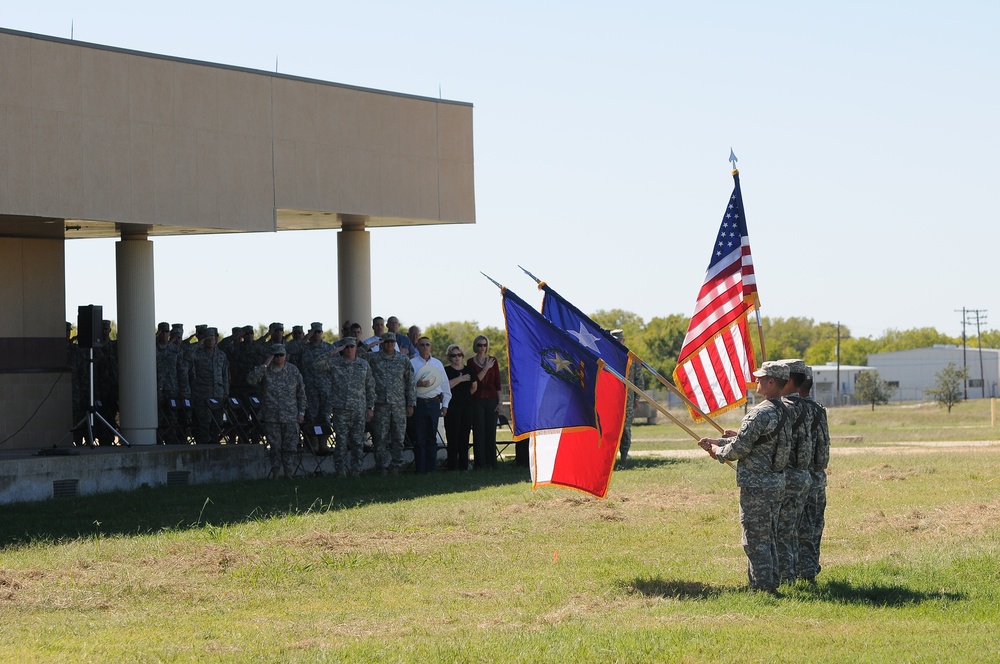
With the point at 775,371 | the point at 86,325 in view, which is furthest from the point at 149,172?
→ the point at 775,371

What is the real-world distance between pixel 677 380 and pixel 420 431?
7.49 metres

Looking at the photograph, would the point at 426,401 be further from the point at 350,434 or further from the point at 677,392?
the point at 677,392

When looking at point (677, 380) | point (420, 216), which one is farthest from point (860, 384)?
point (677, 380)

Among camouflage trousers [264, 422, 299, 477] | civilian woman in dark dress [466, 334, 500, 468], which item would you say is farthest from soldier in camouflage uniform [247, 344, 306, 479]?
civilian woman in dark dress [466, 334, 500, 468]

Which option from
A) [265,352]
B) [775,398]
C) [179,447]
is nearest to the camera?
[775,398]

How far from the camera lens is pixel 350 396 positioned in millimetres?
19797

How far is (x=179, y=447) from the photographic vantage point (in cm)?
2033

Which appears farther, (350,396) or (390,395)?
(390,395)

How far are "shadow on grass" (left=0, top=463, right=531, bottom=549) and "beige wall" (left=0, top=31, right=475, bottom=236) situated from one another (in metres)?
4.05

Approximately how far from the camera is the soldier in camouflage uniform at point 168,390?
74.9 ft

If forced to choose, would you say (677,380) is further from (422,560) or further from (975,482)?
(975,482)

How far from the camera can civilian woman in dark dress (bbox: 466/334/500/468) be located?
70.0 feet

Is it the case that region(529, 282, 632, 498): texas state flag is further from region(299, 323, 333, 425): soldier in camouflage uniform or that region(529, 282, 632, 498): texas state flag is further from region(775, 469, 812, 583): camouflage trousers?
region(299, 323, 333, 425): soldier in camouflage uniform

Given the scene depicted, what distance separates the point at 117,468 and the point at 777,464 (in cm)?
1115
